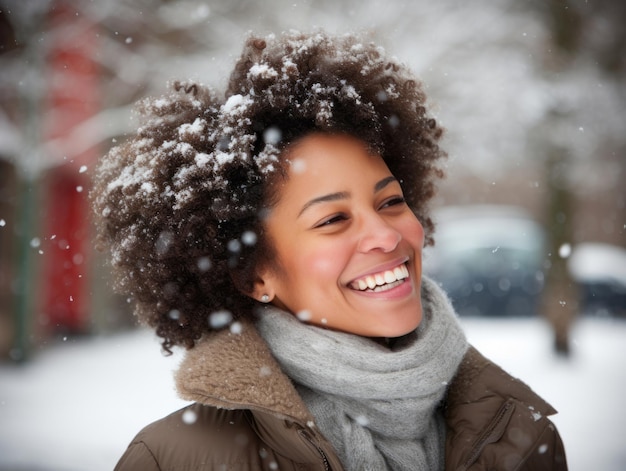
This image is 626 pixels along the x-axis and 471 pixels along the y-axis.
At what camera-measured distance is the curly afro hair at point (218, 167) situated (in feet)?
6.44

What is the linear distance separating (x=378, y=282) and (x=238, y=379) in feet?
1.79

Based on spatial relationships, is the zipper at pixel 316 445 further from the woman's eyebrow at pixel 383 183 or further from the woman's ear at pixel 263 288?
the woman's eyebrow at pixel 383 183

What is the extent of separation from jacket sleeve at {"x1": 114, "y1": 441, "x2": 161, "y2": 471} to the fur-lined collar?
192 mm

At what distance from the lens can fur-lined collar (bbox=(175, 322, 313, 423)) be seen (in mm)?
1698

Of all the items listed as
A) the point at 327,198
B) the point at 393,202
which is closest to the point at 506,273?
the point at 393,202

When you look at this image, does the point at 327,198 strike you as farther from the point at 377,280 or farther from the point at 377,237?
the point at 377,280

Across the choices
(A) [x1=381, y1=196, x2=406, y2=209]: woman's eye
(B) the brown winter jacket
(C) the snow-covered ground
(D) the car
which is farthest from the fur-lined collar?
(D) the car

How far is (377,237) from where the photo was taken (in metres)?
1.82

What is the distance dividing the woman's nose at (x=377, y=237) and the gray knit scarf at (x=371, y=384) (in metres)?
0.31

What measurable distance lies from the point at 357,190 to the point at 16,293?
6915mm

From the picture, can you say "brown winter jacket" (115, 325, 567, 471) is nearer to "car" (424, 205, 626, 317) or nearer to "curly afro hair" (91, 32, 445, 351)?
"curly afro hair" (91, 32, 445, 351)

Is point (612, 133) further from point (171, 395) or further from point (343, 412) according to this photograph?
point (343, 412)

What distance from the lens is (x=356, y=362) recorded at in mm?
1830

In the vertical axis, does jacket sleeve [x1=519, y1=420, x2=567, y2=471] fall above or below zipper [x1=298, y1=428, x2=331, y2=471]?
below
